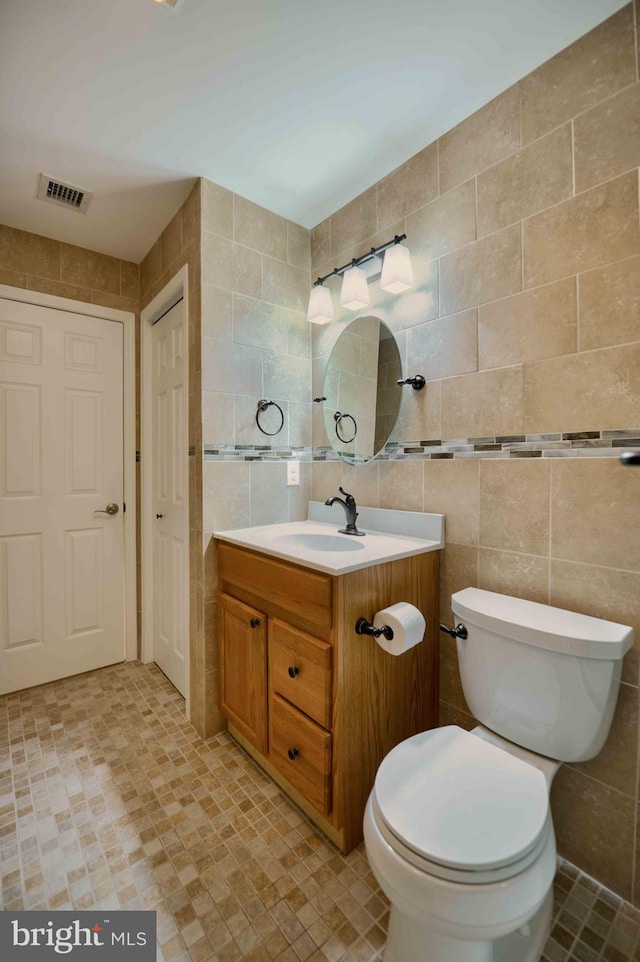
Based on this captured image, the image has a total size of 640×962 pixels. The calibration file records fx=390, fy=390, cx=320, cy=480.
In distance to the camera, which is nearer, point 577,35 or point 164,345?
point 577,35

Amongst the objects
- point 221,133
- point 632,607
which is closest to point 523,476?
point 632,607

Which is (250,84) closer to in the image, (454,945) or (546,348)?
(546,348)

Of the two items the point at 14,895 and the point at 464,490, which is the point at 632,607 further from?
the point at 14,895

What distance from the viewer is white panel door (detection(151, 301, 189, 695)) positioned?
6.27 feet

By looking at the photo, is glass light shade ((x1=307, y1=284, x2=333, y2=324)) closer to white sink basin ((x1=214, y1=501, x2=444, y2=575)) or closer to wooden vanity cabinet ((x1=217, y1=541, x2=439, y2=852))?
white sink basin ((x1=214, y1=501, x2=444, y2=575))

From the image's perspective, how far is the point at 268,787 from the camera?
142 centimetres

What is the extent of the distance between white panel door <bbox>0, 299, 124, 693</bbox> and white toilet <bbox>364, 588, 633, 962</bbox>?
196cm

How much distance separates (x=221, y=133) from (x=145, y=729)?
244 centimetres

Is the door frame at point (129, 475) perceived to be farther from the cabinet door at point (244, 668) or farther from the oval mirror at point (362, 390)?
the oval mirror at point (362, 390)

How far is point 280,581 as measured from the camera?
51.4 inches

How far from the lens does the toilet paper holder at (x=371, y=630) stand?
1.12 m

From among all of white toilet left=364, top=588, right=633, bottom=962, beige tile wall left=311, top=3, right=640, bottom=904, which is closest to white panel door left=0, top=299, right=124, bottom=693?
beige tile wall left=311, top=3, right=640, bottom=904

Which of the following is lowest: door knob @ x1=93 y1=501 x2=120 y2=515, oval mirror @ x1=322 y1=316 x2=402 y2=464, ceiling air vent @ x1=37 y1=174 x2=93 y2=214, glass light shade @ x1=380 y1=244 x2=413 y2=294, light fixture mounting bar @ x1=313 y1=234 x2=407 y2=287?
door knob @ x1=93 y1=501 x2=120 y2=515

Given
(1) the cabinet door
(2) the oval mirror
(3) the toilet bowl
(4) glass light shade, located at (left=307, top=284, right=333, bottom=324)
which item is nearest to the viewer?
(3) the toilet bowl
